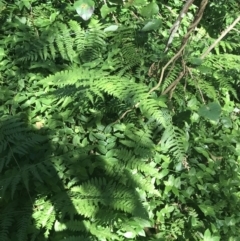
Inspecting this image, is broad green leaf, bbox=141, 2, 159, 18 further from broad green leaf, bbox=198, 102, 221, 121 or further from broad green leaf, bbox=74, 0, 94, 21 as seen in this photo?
broad green leaf, bbox=198, 102, 221, 121

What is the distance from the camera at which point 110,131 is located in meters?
2.92

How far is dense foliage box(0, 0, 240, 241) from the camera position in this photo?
8.31ft

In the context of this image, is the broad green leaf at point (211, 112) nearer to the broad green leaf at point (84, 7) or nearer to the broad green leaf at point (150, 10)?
the broad green leaf at point (150, 10)

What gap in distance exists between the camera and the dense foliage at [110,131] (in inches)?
99.7

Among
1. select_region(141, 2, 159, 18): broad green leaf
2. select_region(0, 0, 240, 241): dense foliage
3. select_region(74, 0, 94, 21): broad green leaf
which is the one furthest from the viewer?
select_region(141, 2, 159, 18): broad green leaf

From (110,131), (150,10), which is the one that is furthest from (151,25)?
(110,131)

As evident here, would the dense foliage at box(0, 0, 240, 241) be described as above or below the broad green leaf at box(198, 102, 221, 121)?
below

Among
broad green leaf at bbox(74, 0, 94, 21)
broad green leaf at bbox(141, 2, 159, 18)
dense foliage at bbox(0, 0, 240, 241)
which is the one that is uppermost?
broad green leaf at bbox(141, 2, 159, 18)

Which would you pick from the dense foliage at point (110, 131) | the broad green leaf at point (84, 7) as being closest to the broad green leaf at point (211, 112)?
the dense foliage at point (110, 131)

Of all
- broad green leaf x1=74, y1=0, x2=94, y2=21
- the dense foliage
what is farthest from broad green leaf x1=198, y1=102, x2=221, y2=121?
broad green leaf x1=74, y1=0, x2=94, y2=21

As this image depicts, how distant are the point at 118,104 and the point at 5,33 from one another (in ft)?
4.05

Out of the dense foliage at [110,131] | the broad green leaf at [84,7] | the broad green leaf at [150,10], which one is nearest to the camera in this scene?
the dense foliage at [110,131]

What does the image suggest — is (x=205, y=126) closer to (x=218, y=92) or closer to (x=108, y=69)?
(x=218, y=92)

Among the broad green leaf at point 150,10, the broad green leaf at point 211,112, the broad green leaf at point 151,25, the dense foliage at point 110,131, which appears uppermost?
the broad green leaf at point 150,10
